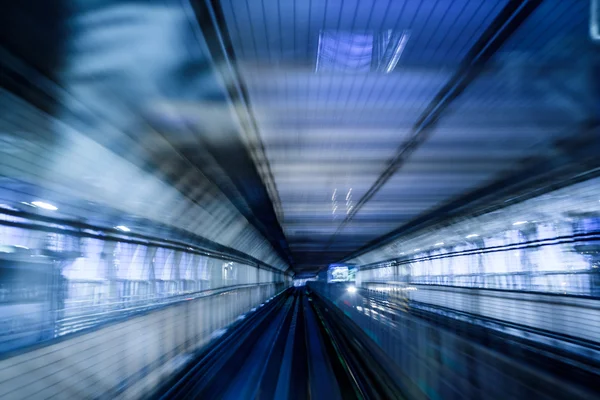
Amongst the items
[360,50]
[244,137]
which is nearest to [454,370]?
[360,50]

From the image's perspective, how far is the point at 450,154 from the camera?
7531mm

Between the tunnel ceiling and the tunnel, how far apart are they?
28mm

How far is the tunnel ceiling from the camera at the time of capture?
3611 millimetres

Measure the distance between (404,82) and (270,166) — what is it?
12.2 feet

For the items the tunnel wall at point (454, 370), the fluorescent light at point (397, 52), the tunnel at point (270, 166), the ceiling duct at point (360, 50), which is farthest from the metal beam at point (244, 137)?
the tunnel wall at point (454, 370)

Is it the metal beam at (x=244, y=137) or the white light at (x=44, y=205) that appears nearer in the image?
the metal beam at (x=244, y=137)

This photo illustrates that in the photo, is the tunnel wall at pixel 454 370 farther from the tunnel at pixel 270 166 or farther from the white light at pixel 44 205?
the white light at pixel 44 205

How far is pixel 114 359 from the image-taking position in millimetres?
5867

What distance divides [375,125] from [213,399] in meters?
5.00

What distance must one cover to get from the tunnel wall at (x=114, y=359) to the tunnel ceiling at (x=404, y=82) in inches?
129

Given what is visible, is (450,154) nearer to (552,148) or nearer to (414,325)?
(552,148)

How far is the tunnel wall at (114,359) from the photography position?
3.93 m

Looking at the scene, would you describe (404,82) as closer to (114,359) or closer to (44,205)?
(44,205)

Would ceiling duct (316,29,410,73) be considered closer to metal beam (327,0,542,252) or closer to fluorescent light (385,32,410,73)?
fluorescent light (385,32,410,73)
